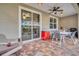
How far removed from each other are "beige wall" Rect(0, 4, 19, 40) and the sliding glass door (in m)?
0.49

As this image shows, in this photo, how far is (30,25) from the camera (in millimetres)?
6207

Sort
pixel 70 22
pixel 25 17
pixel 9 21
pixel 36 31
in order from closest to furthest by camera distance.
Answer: pixel 9 21, pixel 25 17, pixel 70 22, pixel 36 31

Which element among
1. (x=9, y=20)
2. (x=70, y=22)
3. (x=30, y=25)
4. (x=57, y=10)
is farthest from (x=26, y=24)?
(x=70, y=22)

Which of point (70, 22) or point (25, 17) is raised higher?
point (25, 17)

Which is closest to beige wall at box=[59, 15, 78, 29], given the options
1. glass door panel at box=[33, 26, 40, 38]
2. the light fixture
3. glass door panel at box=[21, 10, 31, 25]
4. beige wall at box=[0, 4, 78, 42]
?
the light fixture

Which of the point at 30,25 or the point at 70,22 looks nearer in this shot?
the point at 30,25

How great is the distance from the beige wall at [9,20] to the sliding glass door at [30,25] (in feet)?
1.61

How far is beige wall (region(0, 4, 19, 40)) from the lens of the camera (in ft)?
16.4

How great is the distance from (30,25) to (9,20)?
4.41ft

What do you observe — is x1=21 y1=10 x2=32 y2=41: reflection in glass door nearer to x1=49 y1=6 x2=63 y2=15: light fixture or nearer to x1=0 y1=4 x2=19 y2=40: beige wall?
x1=0 y1=4 x2=19 y2=40: beige wall

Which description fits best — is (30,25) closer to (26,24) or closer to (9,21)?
(26,24)

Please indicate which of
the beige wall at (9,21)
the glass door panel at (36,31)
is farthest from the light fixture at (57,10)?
the beige wall at (9,21)

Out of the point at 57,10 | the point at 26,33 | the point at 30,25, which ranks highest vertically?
the point at 57,10

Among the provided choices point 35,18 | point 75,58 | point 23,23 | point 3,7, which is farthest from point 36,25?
point 75,58
